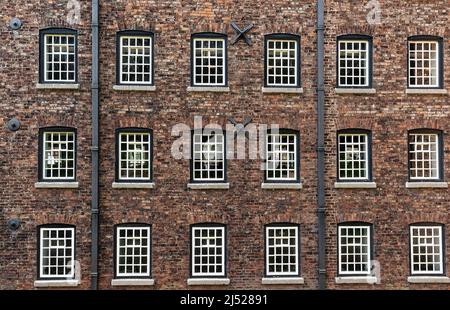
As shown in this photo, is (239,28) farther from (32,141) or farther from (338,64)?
(32,141)

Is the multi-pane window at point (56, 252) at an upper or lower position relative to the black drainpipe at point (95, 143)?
lower

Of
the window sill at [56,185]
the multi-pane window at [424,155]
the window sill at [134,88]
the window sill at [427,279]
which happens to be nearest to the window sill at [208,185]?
the window sill at [134,88]

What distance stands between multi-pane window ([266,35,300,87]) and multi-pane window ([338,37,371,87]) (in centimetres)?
138

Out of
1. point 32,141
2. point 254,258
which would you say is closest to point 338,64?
point 254,258

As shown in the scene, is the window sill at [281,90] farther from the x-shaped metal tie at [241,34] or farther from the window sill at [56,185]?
the window sill at [56,185]

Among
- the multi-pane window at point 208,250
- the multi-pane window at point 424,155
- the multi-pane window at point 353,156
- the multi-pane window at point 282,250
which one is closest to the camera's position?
the multi-pane window at point 208,250

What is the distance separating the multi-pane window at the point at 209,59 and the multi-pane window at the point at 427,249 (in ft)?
24.9

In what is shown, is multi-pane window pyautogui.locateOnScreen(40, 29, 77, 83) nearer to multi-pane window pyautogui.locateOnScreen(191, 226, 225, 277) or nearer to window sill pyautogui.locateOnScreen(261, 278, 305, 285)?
multi-pane window pyautogui.locateOnScreen(191, 226, 225, 277)

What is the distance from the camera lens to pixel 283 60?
20688 millimetres

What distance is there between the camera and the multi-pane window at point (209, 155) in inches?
802

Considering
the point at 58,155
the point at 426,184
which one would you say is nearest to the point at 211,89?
the point at 58,155

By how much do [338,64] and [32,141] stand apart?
31.7 ft

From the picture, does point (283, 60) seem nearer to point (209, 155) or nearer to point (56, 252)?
point (209, 155)
